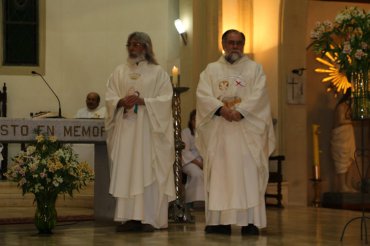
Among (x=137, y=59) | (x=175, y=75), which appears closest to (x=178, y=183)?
(x=175, y=75)

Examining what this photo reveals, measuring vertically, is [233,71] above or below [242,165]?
above

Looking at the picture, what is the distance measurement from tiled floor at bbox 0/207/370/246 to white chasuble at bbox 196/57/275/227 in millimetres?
386

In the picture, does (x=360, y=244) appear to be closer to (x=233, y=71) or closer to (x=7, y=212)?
(x=233, y=71)

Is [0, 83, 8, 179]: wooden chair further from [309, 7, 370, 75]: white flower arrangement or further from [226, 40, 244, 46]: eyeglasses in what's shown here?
[309, 7, 370, 75]: white flower arrangement

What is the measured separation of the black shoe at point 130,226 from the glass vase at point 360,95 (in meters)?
2.50

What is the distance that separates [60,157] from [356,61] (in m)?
3.09

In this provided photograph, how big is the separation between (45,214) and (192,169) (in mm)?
3389

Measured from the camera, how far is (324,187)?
16641 mm

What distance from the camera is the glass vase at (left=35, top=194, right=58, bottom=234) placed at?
803cm

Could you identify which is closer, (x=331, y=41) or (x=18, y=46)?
(x=331, y=41)

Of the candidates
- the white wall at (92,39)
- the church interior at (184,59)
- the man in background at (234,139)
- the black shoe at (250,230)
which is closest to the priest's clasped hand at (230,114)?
the man in background at (234,139)

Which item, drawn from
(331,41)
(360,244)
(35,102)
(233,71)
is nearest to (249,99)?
(233,71)

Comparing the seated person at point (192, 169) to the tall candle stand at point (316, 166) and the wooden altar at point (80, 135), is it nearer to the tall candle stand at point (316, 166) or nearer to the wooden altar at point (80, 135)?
the wooden altar at point (80, 135)

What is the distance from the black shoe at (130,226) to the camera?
8.20 m
